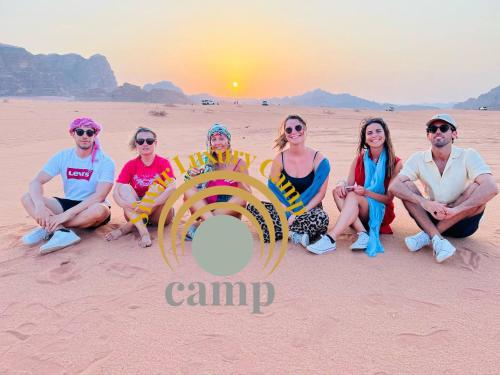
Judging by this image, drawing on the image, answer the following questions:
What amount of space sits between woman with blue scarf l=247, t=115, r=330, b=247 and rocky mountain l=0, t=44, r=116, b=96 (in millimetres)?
102366

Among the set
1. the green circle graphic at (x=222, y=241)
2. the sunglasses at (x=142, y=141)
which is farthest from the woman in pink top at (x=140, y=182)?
the green circle graphic at (x=222, y=241)

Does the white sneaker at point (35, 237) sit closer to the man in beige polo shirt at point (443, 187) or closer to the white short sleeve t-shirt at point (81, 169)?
the white short sleeve t-shirt at point (81, 169)

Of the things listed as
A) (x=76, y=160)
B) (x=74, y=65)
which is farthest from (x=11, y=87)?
(x=76, y=160)

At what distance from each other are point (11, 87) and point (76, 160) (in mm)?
129425

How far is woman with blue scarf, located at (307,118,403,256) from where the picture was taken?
391 cm

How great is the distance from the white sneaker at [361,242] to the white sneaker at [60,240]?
2.88m

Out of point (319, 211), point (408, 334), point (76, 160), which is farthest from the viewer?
point (76, 160)

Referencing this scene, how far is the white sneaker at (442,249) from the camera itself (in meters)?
3.51

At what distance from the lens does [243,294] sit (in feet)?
10.1

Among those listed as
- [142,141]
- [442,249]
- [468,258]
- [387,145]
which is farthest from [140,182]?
[468,258]

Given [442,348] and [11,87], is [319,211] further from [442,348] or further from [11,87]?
[11,87]

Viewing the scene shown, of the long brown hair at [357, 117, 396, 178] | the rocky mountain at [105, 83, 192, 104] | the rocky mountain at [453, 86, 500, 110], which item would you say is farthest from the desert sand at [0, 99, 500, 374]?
the rocky mountain at [453, 86, 500, 110]

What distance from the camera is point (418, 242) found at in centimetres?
381

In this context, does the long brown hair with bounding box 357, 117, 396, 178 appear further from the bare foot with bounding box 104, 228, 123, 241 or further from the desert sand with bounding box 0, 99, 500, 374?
the bare foot with bounding box 104, 228, 123, 241
